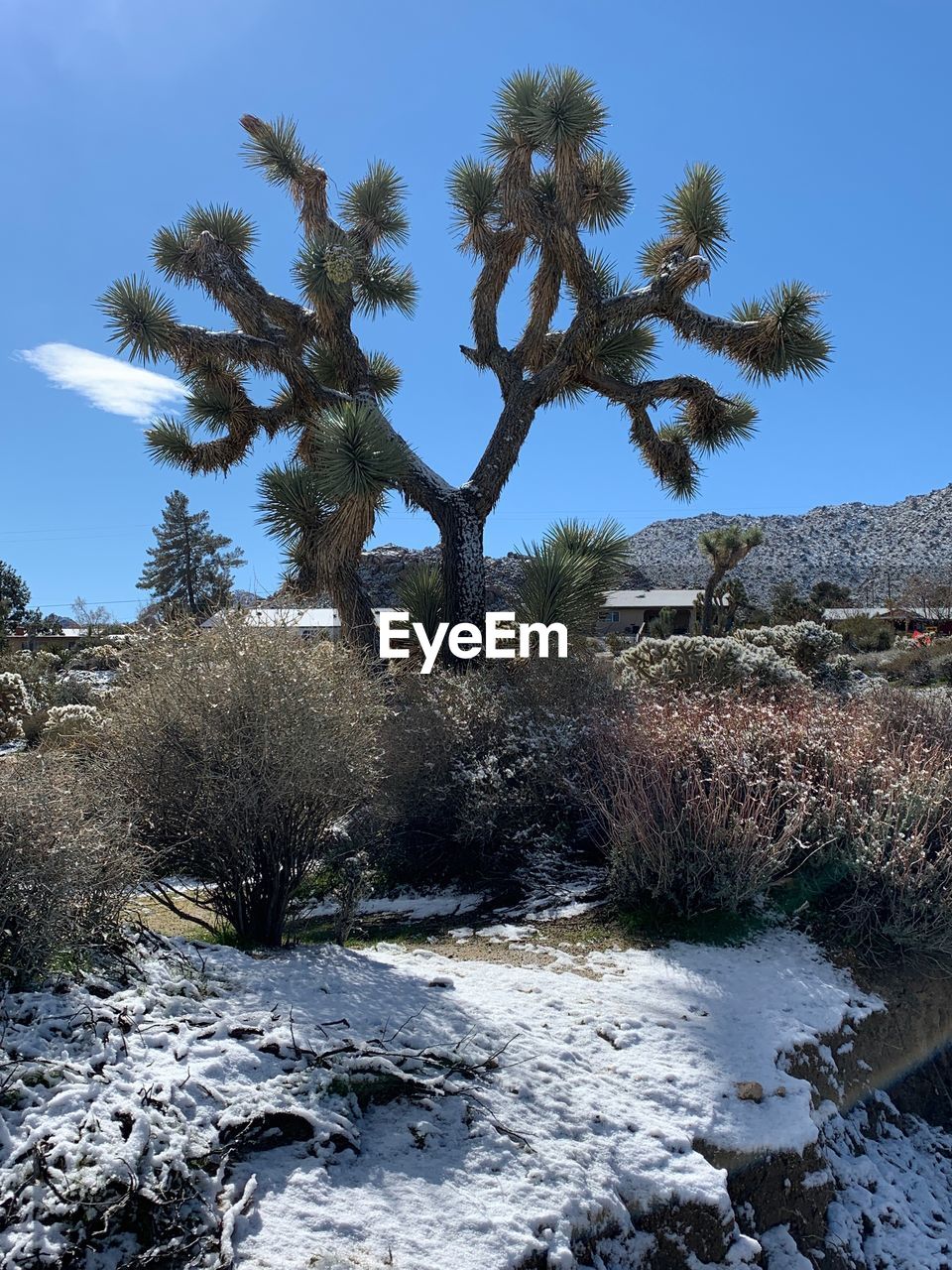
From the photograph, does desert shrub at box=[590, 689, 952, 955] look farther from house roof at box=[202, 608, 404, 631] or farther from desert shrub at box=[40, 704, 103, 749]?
desert shrub at box=[40, 704, 103, 749]

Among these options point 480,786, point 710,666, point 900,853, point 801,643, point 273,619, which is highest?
point 801,643

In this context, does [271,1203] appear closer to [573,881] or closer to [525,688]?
[573,881]

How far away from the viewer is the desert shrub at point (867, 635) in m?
34.4

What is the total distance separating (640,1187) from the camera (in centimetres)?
357

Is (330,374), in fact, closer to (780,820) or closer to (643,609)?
(780,820)

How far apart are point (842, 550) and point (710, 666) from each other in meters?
65.2

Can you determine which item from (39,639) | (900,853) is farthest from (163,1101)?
(39,639)

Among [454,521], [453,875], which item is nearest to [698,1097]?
[453,875]

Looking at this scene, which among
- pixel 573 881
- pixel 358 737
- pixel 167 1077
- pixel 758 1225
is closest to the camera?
pixel 167 1077

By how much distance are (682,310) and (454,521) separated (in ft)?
15.5

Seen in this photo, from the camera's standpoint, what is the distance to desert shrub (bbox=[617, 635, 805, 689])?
12.5 meters

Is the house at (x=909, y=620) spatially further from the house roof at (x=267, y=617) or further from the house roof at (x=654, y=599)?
the house roof at (x=267, y=617)

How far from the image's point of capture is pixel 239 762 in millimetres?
5504

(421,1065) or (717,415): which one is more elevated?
(717,415)
